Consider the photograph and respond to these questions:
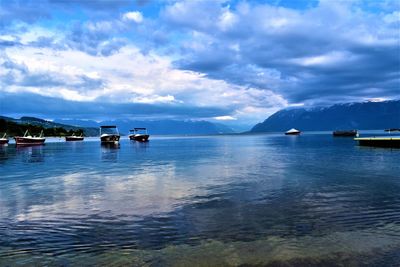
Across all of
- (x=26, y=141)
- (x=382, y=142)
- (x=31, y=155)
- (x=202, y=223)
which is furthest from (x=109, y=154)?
(x=26, y=141)

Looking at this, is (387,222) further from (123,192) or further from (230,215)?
(123,192)

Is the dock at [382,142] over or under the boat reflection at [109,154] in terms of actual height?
over

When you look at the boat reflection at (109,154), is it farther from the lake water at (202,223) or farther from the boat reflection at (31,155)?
the lake water at (202,223)

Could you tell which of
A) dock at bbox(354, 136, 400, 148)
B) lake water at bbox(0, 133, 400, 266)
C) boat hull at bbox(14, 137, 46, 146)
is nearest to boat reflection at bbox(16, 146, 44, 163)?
lake water at bbox(0, 133, 400, 266)

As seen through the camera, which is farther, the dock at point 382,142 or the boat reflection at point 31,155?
the dock at point 382,142

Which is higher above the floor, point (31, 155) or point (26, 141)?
point (26, 141)

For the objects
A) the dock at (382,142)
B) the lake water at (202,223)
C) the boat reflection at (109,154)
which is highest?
the dock at (382,142)

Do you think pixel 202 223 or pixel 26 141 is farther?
pixel 26 141

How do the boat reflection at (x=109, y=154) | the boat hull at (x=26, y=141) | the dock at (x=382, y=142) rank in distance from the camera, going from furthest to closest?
the boat hull at (x=26, y=141) < the dock at (x=382, y=142) < the boat reflection at (x=109, y=154)

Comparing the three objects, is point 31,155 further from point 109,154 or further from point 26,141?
point 26,141

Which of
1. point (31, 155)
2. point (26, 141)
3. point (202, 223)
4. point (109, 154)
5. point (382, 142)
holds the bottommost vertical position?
point (202, 223)

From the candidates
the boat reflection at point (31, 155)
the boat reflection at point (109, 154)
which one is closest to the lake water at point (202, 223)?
the boat reflection at point (109, 154)

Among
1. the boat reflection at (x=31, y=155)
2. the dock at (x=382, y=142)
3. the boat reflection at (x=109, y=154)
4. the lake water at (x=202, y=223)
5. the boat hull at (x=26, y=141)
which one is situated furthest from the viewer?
the boat hull at (x=26, y=141)

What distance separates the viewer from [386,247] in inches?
615
